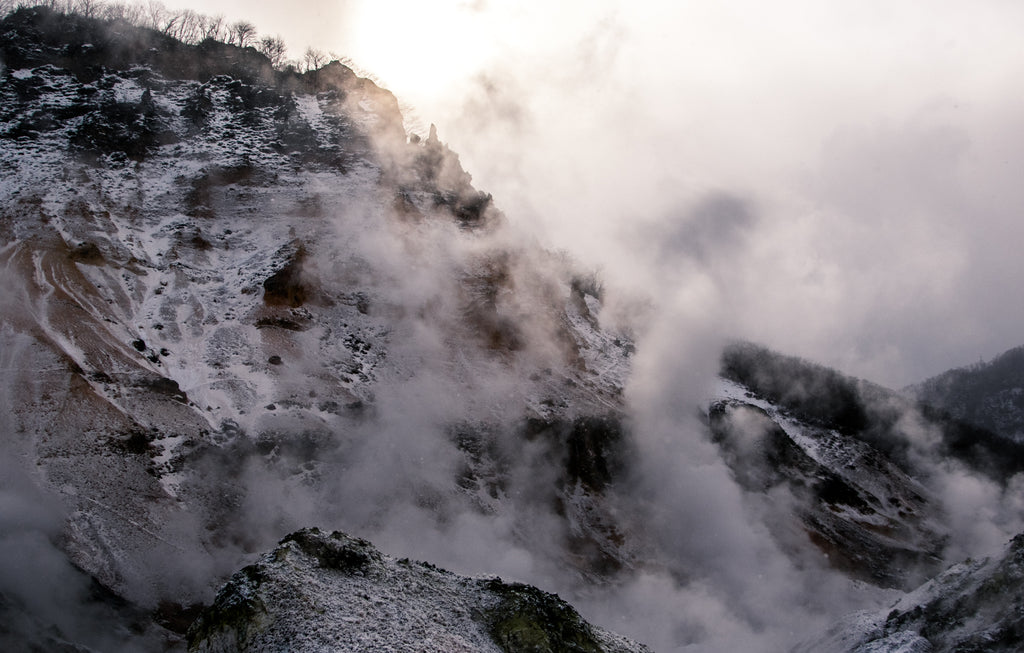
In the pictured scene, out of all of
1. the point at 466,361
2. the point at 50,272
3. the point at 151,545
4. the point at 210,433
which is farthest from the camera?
the point at 466,361

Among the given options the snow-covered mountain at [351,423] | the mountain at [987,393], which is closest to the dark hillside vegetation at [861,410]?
the snow-covered mountain at [351,423]

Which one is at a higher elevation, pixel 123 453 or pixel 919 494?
→ pixel 919 494

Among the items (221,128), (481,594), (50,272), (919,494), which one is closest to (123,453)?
(50,272)

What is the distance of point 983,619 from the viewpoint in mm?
14375

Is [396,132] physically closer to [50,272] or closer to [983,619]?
[50,272]

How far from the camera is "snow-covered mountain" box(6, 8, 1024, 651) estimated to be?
1762 centimetres

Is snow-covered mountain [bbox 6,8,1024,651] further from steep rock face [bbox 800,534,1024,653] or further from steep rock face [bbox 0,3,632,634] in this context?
steep rock face [bbox 800,534,1024,653]

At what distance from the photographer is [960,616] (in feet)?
48.3

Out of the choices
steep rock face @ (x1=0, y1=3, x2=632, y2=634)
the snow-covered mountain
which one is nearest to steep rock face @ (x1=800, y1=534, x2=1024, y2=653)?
the snow-covered mountain

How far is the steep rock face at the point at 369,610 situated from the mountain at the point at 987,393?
63229 mm

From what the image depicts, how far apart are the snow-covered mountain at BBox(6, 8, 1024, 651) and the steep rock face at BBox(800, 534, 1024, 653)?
5.46 meters

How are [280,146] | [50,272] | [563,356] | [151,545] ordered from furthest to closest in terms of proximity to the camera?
[280,146]
[563,356]
[50,272]
[151,545]

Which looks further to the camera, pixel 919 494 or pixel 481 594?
pixel 919 494

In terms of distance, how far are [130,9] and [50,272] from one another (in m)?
38.8
